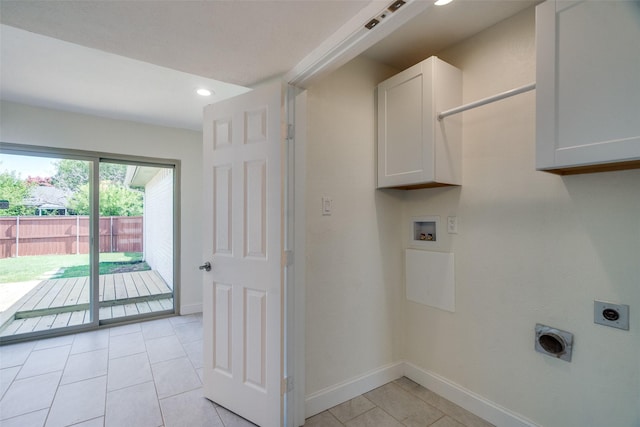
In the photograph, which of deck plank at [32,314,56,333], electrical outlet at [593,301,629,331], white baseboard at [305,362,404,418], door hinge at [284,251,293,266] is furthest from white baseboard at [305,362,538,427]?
deck plank at [32,314,56,333]

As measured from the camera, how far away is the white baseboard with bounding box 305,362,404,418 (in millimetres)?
1965

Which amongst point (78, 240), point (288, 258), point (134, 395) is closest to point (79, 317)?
point (78, 240)

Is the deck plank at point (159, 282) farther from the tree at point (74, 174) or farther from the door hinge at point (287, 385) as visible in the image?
the door hinge at point (287, 385)

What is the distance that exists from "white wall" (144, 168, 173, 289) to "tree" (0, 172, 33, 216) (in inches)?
45.9

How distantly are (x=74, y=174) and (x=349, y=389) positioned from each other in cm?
375

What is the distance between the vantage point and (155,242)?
13.6 ft

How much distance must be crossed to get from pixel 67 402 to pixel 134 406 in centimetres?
51

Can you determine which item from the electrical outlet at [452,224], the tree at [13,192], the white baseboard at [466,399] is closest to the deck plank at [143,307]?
the tree at [13,192]

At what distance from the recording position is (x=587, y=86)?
129cm

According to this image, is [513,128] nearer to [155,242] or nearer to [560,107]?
[560,107]

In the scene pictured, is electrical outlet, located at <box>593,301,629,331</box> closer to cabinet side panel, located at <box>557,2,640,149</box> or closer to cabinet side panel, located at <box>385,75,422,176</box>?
cabinet side panel, located at <box>557,2,640,149</box>

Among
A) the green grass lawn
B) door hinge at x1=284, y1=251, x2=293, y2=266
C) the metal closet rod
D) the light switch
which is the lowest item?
the green grass lawn

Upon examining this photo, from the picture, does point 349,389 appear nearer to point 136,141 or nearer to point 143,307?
point 143,307

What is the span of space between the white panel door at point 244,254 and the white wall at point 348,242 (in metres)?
0.29
